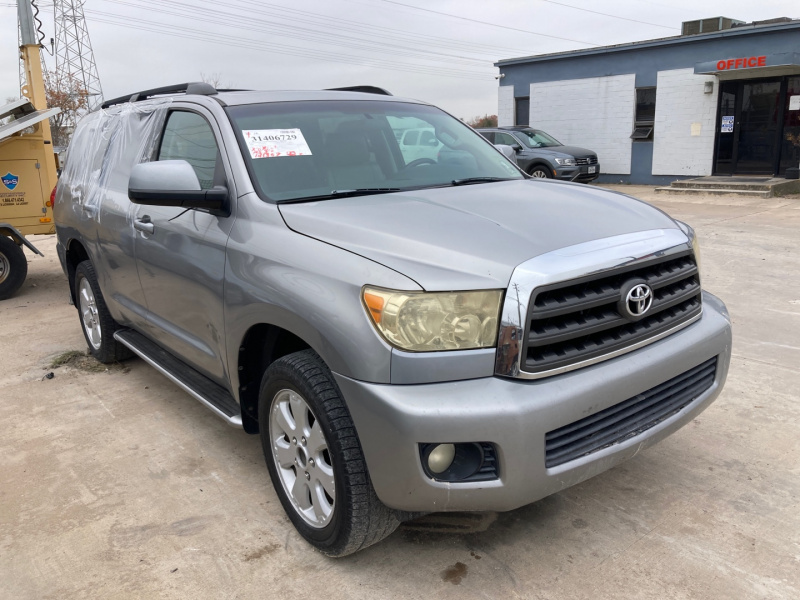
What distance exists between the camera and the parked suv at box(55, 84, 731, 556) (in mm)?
2225

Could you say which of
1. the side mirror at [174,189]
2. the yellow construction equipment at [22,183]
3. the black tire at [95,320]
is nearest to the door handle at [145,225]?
the side mirror at [174,189]

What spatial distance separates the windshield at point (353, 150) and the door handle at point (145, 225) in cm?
82

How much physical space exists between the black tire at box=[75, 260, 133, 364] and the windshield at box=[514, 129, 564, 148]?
1407 cm

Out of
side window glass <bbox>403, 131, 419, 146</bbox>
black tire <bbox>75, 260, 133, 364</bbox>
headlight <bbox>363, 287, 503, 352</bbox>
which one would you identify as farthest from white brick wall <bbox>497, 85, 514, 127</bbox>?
headlight <bbox>363, 287, 503, 352</bbox>

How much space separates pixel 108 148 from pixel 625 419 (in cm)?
387

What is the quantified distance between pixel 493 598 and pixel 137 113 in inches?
140

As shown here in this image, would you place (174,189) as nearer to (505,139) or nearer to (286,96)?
(286,96)

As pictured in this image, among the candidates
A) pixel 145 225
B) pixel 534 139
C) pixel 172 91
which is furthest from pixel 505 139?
pixel 145 225

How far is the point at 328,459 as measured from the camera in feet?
8.51

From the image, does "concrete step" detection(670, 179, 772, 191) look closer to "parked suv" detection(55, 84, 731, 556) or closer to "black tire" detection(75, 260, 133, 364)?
"parked suv" detection(55, 84, 731, 556)

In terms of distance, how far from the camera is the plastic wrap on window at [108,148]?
4055mm

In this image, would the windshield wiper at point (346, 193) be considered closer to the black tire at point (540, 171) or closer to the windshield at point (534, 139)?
the black tire at point (540, 171)

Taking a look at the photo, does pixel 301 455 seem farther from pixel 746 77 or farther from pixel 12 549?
pixel 746 77

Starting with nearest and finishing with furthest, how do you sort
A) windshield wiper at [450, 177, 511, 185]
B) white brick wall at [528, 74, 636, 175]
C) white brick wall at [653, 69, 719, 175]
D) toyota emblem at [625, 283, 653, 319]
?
toyota emblem at [625, 283, 653, 319], windshield wiper at [450, 177, 511, 185], white brick wall at [653, 69, 719, 175], white brick wall at [528, 74, 636, 175]
